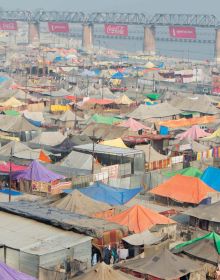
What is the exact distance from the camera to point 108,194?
14.1 metres

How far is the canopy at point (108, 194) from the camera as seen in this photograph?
14.0 metres

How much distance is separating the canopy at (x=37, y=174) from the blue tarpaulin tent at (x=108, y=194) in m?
1.15

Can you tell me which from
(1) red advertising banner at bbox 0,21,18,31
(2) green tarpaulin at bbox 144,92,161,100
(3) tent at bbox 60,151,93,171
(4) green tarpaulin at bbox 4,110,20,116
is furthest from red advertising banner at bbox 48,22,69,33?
(3) tent at bbox 60,151,93,171

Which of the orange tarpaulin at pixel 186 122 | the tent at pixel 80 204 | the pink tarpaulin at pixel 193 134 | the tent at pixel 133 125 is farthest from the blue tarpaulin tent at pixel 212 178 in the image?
the orange tarpaulin at pixel 186 122

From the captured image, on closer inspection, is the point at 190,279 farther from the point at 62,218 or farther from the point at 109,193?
the point at 109,193

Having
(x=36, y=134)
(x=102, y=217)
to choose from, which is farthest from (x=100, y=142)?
(x=102, y=217)

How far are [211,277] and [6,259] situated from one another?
3.10m

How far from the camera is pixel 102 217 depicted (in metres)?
12.6

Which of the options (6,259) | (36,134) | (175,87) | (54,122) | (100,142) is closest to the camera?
(6,259)

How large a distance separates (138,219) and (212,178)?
3.99 metres

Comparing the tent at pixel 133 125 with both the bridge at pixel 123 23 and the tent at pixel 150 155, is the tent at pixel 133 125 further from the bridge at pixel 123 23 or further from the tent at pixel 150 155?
the bridge at pixel 123 23

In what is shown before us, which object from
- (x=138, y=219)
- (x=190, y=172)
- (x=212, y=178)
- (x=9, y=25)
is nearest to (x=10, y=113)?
(x=190, y=172)

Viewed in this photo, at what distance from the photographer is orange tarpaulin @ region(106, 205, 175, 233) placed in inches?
473

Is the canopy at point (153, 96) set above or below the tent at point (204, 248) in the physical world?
below
